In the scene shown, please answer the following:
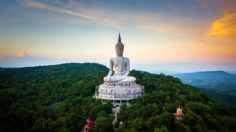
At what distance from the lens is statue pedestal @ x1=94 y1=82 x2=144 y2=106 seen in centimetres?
2708

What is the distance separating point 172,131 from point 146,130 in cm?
173

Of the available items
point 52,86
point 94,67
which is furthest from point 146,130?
point 94,67

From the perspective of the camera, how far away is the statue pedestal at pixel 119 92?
27.1 metres

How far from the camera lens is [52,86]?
123 feet

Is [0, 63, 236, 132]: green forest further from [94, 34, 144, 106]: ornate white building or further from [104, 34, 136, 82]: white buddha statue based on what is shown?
[104, 34, 136, 82]: white buddha statue

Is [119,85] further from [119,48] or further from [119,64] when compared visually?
[119,48]

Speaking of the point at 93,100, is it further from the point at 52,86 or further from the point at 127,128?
the point at 52,86

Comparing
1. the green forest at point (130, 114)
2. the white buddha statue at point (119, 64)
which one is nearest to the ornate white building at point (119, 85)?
the white buddha statue at point (119, 64)

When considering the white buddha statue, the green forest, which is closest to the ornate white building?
the white buddha statue

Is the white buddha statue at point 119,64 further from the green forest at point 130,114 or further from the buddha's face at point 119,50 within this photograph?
the green forest at point 130,114

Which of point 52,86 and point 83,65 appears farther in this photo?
point 83,65

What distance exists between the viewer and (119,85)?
28.3 meters

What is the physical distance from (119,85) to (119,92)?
123 cm

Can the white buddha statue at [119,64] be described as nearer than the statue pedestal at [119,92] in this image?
No
